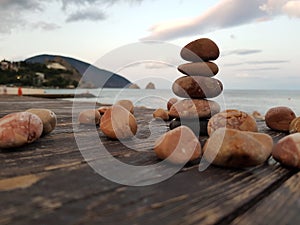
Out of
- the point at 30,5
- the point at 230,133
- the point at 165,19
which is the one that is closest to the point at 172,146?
the point at 230,133

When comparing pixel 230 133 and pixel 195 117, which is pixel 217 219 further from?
pixel 195 117

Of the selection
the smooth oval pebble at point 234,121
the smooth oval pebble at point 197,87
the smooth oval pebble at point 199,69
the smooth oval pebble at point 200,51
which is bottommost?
the smooth oval pebble at point 234,121

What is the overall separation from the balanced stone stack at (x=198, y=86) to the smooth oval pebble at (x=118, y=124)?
13.2 inches

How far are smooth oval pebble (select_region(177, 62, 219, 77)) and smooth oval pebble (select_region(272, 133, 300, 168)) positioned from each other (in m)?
0.66

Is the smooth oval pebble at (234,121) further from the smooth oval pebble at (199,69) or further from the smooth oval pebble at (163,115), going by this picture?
the smooth oval pebble at (163,115)

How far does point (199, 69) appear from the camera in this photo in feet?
4.55

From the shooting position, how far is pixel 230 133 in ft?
2.60

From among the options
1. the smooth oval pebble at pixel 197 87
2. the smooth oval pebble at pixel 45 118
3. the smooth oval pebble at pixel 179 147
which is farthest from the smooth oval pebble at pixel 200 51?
the smooth oval pebble at pixel 45 118

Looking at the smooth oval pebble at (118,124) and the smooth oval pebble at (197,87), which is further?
the smooth oval pebble at (197,87)

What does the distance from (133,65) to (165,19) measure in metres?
0.78

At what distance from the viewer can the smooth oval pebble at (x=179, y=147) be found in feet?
2.61

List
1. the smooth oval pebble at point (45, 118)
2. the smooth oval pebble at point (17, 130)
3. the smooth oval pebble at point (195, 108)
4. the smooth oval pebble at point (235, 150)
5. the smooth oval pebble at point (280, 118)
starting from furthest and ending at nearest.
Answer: the smooth oval pebble at point (280, 118)
the smooth oval pebble at point (195, 108)
the smooth oval pebble at point (45, 118)
the smooth oval pebble at point (17, 130)
the smooth oval pebble at point (235, 150)

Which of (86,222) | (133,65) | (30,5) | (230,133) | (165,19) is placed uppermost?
(30,5)

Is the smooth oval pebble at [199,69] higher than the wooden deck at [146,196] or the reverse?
higher
